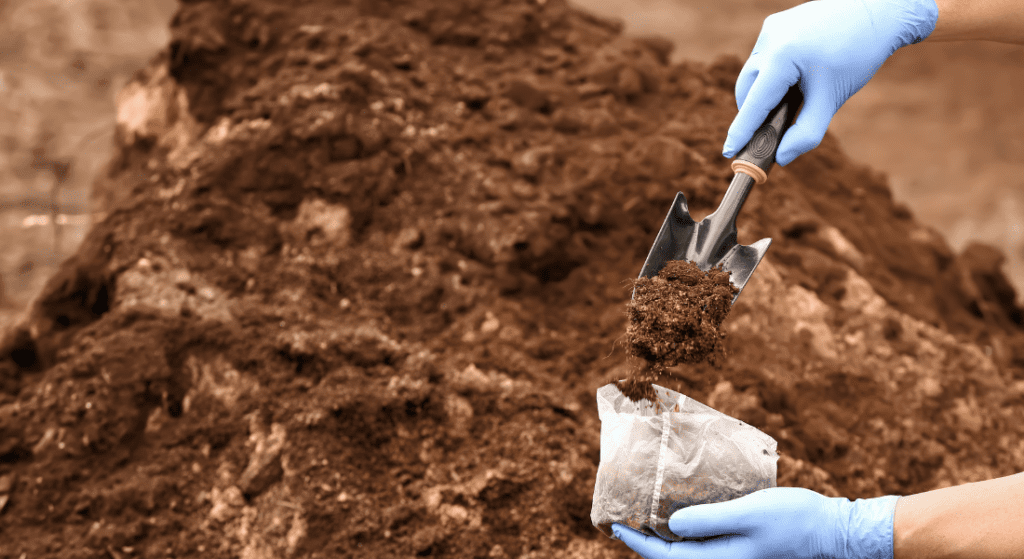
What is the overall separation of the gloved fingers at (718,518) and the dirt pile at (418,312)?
373mm

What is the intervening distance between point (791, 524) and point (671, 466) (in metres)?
0.28

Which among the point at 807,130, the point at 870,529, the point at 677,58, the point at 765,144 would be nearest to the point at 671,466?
the point at 870,529

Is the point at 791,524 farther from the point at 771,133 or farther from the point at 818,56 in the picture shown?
the point at 818,56

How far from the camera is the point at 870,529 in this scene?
4.58ft

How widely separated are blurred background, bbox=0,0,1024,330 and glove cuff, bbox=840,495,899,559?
3.33m

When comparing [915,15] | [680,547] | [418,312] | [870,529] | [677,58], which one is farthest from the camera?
[677,58]

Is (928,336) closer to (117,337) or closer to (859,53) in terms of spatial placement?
(859,53)

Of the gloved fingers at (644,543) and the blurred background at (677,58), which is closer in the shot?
the gloved fingers at (644,543)

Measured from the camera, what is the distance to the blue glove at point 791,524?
141 cm

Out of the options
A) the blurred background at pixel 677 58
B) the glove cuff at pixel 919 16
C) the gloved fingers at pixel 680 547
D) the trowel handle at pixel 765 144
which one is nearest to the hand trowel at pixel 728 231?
the trowel handle at pixel 765 144

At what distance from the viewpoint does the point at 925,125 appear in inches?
178

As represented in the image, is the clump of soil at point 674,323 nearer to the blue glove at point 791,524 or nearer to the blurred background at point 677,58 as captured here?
the blue glove at point 791,524

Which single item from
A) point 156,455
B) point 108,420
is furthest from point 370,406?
point 108,420

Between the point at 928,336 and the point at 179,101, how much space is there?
3.10 metres
